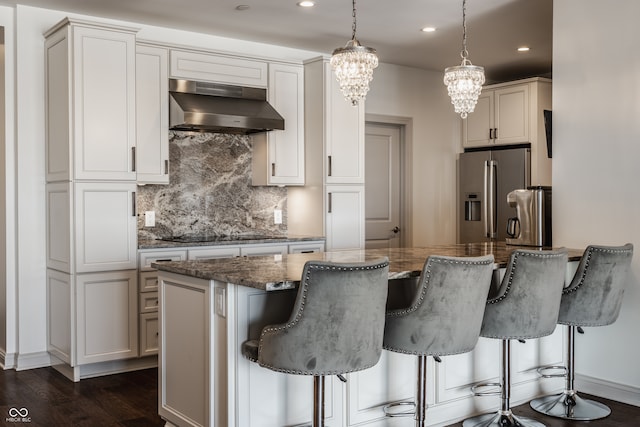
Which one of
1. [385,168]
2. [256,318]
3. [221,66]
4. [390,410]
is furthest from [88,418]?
[385,168]

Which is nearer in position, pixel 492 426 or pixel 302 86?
pixel 492 426

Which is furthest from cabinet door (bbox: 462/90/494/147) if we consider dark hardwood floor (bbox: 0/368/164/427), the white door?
dark hardwood floor (bbox: 0/368/164/427)

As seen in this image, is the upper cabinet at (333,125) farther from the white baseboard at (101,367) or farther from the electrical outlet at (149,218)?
the white baseboard at (101,367)

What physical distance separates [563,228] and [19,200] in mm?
3667

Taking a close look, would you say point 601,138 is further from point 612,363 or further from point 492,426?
point 492,426

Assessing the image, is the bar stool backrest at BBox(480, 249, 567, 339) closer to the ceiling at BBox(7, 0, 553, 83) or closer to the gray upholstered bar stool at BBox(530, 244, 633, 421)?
the gray upholstered bar stool at BBox(530, 244, 633, 421)

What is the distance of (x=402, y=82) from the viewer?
6816 millimetres

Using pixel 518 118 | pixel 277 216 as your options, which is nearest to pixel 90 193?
pixel 277 216

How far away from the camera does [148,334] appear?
15.4 feet

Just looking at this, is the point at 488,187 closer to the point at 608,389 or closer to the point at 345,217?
the point at 345,217

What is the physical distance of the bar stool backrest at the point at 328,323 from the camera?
247 cm

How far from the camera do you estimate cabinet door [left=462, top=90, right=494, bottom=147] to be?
6.95 meters

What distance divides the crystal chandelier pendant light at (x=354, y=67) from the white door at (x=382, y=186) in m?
3.28

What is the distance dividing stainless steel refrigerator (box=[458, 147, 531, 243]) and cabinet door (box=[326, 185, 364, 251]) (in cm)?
166
